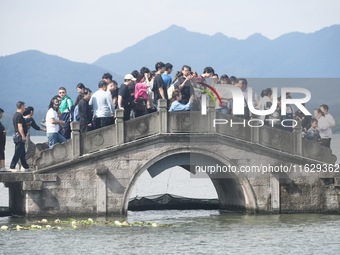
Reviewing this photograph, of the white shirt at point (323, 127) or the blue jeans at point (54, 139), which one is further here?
the white shirt at point (323, 127)

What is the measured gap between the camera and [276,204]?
38031mm

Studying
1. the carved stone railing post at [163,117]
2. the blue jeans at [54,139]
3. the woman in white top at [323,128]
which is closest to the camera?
the carved stone railing post at [163,117]

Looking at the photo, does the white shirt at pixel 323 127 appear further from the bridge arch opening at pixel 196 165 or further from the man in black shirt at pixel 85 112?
the man in black shirt at pixel 85 112

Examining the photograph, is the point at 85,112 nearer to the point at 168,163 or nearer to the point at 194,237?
the point at 168,163

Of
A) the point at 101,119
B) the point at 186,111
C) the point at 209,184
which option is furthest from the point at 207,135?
the point at 209,184

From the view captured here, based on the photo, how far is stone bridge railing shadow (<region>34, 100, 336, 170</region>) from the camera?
36.9 m

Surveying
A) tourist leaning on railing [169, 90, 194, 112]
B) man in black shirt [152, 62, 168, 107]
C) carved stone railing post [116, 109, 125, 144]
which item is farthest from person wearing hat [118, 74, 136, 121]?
tourist leaning on railing [169, 90, 194, 112]

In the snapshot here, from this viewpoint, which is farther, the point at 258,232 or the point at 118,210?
the point at 118,210

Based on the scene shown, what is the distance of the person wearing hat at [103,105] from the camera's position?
122 ft

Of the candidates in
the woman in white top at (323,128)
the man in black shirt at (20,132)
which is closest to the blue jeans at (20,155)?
the man in black shirt at (20,132)

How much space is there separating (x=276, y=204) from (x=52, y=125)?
7.31 metres

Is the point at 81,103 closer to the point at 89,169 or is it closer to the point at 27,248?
the point at 89,169

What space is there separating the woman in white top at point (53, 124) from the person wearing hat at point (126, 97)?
6.61 ft

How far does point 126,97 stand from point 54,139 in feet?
8.44
